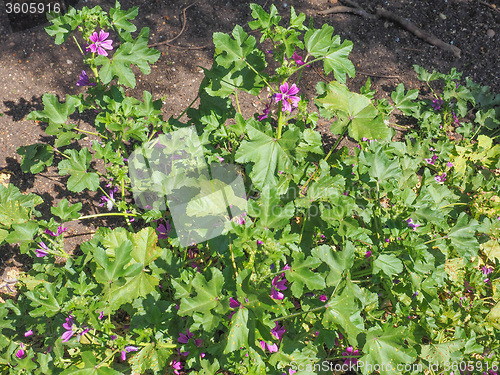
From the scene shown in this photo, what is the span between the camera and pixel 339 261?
6.76ft

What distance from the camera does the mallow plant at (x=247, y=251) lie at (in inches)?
77.1

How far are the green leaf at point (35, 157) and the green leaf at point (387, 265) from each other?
6.40 feet

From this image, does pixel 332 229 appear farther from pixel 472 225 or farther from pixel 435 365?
pixel 435 365

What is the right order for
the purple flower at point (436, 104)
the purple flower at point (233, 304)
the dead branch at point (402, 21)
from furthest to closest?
the dead branch at point (402, 21) < the purple flower at point (436, 104) < the purple flower at point (233, 304)

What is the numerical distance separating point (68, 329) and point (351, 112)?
1942 mm

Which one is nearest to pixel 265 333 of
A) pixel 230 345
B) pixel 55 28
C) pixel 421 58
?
pixel 230 345

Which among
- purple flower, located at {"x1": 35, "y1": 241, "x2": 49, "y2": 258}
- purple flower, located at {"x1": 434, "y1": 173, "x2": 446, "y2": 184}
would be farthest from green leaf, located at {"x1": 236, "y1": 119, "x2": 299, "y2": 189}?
purple flower, located at {"x1": 434, "y1": 173, "x2": 446, "y2": 184}

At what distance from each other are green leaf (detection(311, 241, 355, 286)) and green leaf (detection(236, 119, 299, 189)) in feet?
1.37

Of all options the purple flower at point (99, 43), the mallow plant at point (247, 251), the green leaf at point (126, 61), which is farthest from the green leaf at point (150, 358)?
the purple flower at point (99, 43)

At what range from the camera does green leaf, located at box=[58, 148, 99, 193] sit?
2.27 meters

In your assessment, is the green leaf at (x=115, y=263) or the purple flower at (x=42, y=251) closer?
the green leaf at (x=115, y=263)

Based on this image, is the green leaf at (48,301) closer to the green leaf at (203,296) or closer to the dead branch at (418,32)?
the green leaf at (203,296)

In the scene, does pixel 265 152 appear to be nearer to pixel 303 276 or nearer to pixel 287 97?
pixel 287 97

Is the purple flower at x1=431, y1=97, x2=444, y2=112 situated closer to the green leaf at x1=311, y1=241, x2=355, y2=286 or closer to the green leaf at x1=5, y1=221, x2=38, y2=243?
the green leaf at x1=311, y1=241, x2=355, y2=286
